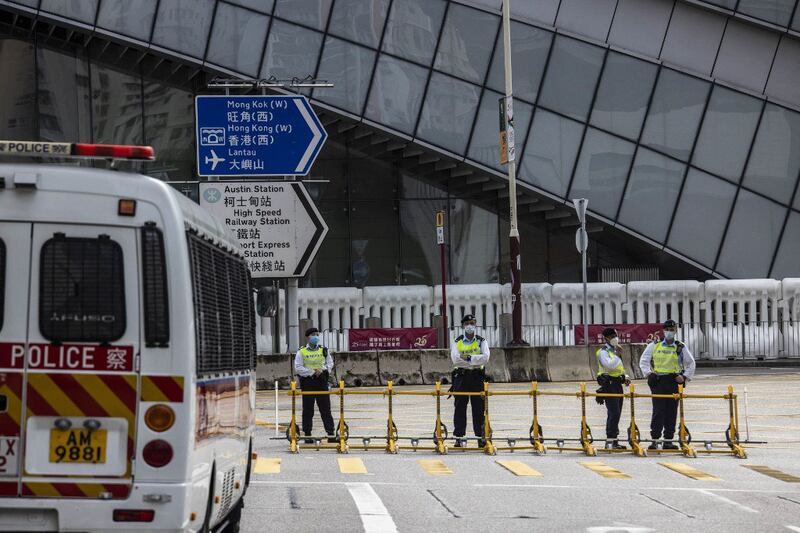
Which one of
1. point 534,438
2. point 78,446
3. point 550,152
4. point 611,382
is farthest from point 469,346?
point 550,152

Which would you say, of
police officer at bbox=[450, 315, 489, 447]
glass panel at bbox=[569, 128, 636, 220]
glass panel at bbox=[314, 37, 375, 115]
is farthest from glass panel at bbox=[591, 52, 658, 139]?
police officer at bbox=[450, 315, 489, 447]

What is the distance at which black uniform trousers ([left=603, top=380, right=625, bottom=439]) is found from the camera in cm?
2069

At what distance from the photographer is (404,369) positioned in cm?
3316

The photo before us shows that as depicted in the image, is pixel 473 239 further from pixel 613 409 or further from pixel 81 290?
pixel 81 290

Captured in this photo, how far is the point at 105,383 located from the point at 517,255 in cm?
2693

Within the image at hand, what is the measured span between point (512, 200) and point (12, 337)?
1102 inches

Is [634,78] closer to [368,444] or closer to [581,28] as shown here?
[581,28]

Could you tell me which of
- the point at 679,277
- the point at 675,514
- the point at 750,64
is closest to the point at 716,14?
the point at 750,64

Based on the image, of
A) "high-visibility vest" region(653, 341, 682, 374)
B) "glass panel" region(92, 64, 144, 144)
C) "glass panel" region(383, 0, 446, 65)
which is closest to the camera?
"high-visibility vest" region(653, 341, 682, 374)

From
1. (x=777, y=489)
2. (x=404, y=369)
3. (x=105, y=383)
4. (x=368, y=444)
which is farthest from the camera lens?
(x=404, y=369)

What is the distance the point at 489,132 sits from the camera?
4062 cm

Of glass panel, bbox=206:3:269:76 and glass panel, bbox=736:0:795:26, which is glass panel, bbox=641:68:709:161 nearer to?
glass panel, bbox=736:0:795:26

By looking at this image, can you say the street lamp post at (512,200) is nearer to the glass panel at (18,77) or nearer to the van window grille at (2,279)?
the glass panel at (18,77)

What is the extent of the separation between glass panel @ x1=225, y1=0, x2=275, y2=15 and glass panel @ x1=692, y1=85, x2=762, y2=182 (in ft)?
39.6
